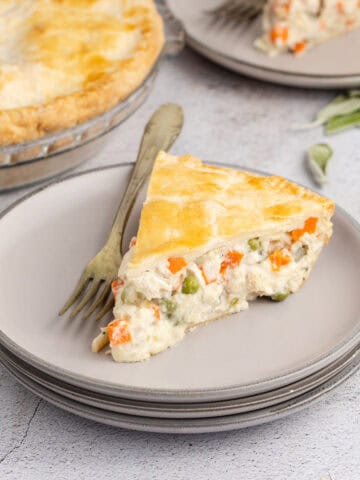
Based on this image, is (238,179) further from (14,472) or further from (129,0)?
(129,0)

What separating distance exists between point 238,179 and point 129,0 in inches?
64.4

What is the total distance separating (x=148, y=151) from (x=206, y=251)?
0.79 meters

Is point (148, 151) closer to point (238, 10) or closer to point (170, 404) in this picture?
point (170, 404)

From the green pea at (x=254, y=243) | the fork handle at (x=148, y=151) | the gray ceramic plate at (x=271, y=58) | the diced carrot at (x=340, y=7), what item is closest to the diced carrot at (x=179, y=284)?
the green pea at (x=254, y=243)

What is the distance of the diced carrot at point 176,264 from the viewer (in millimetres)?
2555

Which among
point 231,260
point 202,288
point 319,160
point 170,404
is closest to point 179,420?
point 170,404

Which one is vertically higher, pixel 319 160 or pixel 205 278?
pixel 205 278

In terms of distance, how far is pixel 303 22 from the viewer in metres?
4.41

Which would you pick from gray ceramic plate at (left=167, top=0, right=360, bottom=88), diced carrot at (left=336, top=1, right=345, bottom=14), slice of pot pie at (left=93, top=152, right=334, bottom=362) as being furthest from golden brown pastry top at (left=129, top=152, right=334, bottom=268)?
diced carrot at (left=336, top=1, right=345, bottom=14)

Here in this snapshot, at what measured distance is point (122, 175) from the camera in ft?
10.6

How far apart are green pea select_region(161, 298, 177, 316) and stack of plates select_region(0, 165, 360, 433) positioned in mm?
93

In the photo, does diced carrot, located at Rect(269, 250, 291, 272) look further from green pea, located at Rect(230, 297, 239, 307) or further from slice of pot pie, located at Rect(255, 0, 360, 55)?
slice of pot pie, located at Rect(255, 0, 360, 55)

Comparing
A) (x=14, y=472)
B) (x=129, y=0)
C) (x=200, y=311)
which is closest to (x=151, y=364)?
(x=200, y=311)

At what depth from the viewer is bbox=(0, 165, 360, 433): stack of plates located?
7.57 feet
